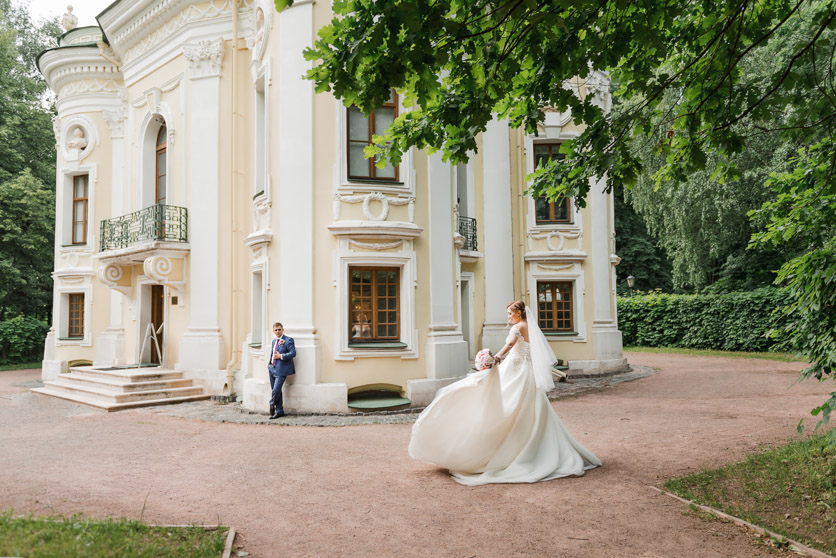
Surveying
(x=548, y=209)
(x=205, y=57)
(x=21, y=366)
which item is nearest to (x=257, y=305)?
(x=205, y=57)

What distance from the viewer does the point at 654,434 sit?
351 inches

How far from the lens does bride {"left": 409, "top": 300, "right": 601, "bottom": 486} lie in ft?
21.9

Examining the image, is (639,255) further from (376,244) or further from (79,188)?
(79,188)

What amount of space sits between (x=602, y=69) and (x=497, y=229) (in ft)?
39.9

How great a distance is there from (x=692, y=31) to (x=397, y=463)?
5.76 m

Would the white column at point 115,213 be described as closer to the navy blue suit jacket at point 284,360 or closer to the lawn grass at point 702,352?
the navy blue suit jacket at point 284,360

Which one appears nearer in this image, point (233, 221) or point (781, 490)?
point (781, 490)

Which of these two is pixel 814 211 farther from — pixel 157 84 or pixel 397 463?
pixel 157 84

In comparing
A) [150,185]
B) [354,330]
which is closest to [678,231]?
[354,330]

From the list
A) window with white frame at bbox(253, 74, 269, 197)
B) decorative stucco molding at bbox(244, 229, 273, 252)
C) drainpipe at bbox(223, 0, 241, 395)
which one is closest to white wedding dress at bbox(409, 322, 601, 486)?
decorative stucco molding at bbox(244, 229, 273, 252)

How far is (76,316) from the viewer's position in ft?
64.4

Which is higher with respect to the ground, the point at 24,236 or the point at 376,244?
the point at 24,236

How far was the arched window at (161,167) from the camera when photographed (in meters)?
16.8

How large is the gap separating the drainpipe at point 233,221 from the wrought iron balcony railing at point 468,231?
5.86 meters
